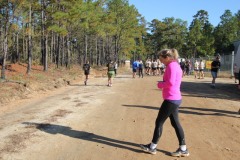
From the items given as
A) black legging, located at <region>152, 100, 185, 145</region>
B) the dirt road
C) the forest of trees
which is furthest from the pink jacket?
the forest of trees

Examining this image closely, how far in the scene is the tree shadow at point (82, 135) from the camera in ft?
25.6

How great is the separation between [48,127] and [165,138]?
3.17 metres

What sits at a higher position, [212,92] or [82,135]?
[212,92]

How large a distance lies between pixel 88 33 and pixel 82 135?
41.5m

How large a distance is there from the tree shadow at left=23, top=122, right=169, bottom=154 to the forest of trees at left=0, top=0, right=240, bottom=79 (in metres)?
10.9

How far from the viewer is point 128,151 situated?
736 centimetres

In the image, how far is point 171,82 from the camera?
6.74 m

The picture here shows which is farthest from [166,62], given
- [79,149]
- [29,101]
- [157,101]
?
[29,101]

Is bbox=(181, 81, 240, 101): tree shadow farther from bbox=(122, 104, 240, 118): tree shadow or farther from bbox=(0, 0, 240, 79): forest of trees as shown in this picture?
bbox=(0, 0, 240, 79): forest of trees

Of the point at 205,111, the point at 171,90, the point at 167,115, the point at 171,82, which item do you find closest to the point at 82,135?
the point at 167,115

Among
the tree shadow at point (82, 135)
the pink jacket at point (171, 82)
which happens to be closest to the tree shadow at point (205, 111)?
the tree shadow at point (82, 135)

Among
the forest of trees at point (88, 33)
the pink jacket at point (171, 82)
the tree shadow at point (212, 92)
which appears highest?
the forest of trees at point (88, 33)

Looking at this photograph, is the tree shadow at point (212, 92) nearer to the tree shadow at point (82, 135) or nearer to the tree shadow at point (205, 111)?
the tree shadow at point (205, 111)

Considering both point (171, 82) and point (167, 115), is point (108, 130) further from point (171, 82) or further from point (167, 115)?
point (171, 82)
